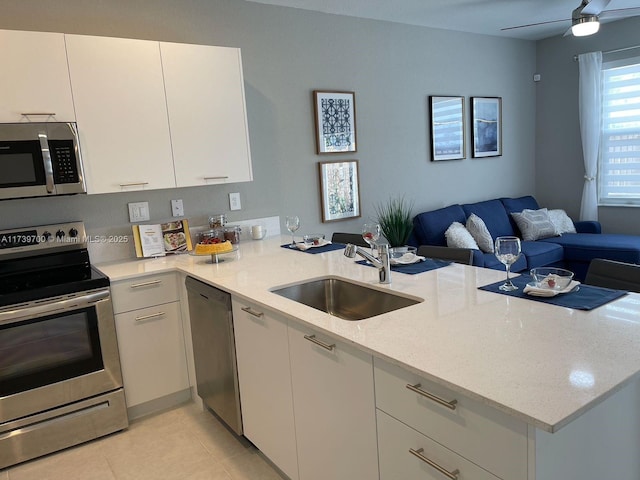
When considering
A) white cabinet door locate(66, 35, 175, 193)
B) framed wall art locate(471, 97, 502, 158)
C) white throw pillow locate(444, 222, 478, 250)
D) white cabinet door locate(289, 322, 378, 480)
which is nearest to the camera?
white cabinet door locate(289, 322, 378, 480)

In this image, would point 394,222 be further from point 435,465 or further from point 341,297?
point 435,465

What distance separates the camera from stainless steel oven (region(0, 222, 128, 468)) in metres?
2.39

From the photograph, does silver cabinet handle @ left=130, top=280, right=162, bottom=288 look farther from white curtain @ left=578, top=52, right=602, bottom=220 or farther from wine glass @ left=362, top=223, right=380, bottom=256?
white curtain @ left=578, top=52, right=602, bottom=220

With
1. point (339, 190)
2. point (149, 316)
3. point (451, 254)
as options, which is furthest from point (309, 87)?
point (149, 316)

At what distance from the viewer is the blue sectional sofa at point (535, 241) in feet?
14.3

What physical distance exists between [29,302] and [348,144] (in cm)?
267

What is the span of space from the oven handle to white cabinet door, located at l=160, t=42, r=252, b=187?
0.87 metres

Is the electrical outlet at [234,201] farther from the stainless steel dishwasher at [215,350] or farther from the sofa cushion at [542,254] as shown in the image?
the sofa cushion at [542,254]

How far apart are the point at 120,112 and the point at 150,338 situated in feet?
4.37

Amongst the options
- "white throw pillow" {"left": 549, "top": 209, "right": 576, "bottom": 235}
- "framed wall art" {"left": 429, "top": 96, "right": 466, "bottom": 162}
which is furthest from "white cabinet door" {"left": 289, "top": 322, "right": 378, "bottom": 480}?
"white throw pillow" {"left": 549, "top": 209, "right": 576, "bottom": 235}

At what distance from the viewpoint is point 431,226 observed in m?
4.50

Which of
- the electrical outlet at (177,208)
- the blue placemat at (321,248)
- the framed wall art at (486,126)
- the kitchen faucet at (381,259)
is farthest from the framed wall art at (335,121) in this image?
the kitchen faucet at (381,259)

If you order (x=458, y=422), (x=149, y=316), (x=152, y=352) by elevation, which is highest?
(x=458, y=422)

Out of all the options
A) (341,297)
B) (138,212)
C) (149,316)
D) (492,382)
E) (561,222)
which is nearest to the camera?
(492,382)
